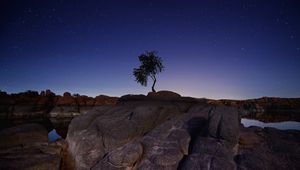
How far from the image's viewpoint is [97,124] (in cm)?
1083

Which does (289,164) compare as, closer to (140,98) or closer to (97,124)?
(97,124)

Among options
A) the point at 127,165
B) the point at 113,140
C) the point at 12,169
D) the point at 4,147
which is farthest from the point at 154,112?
the point at 4,147

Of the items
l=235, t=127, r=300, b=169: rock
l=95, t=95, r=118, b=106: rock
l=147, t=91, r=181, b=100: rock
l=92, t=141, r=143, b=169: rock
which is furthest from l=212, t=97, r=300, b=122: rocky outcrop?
l=95, t=95, r=118, b=106: rock

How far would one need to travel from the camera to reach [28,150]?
9492 mm

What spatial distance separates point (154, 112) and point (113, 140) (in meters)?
3.53

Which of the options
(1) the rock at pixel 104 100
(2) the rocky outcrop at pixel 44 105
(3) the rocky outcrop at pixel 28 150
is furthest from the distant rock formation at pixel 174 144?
(1) the rock at pixel 104 100

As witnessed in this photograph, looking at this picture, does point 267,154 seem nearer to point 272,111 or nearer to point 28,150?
point 28,150

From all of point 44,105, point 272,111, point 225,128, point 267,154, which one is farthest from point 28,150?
point 272,111

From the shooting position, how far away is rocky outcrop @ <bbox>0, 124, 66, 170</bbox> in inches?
301

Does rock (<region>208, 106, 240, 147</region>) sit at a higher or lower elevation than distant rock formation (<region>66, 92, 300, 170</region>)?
higher

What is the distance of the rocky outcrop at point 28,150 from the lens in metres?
→ 7.65

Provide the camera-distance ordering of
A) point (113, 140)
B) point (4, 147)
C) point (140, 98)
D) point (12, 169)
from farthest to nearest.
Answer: point (140, 98)
point (4, 147)
point (113, 140)
point (12, 169)

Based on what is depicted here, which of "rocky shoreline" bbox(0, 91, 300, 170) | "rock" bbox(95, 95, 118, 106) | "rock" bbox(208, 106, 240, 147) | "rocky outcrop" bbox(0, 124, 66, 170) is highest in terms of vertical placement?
"rock" bbox(95, 95, 118, 106)

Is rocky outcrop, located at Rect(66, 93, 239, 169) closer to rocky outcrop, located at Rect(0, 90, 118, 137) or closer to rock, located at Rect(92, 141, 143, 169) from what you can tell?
rock, located at Rect(92, 141, 143, 169)
